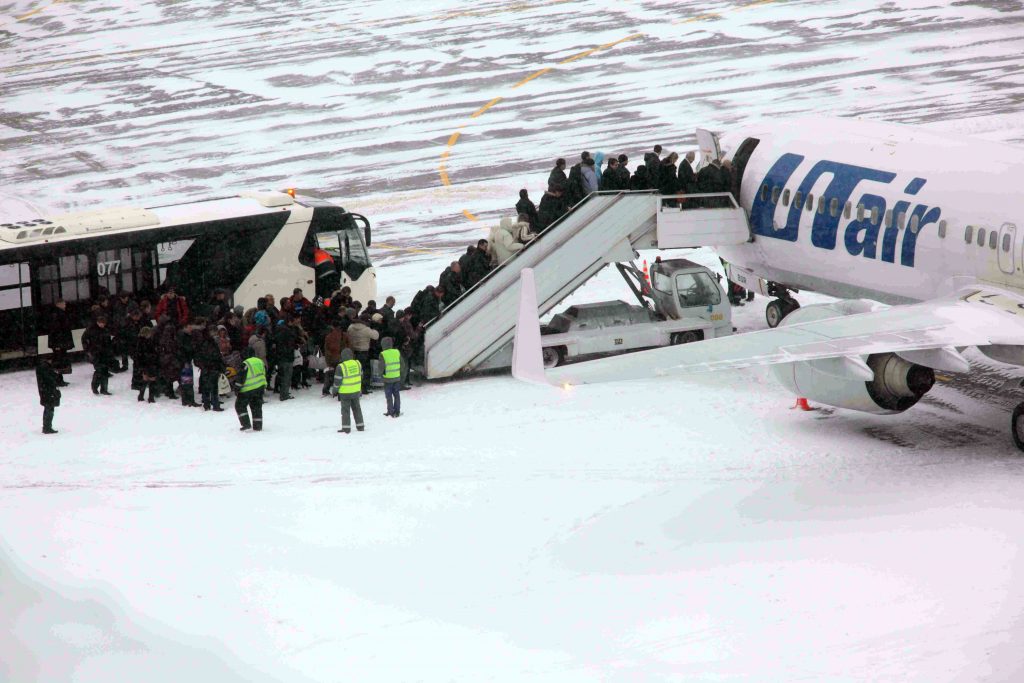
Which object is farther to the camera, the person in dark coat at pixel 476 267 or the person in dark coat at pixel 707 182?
the person in dark coat at pixel 707 182

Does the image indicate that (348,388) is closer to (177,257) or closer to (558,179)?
(558,179)

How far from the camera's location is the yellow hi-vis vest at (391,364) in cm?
2709

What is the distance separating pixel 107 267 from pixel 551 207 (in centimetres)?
1030

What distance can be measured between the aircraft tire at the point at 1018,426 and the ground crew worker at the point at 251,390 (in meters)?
13.7

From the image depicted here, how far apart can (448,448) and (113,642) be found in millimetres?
8534

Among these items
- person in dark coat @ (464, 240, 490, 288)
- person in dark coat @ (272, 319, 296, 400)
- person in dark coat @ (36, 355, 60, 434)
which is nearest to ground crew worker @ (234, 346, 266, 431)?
person in dark coat @ (272, 319, 296, 400)

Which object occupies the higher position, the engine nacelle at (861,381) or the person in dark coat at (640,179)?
the person in dark coat at (640,179)

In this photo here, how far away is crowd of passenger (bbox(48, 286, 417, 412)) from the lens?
28312mm

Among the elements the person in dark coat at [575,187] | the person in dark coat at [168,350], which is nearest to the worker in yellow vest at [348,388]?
the person in dark coat at [168,350]

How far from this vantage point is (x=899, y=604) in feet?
59.2

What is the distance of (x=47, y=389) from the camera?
2684 cm

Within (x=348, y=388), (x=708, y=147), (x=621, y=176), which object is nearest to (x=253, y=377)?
(x=348, y=388)

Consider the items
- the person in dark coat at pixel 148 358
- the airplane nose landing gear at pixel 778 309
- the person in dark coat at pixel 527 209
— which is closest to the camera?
the person in dark coat at pixel 148 358

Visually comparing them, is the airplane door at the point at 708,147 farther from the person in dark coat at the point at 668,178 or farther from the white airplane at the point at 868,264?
the person in dark coat at the point at 668,178
